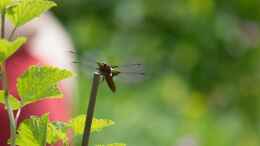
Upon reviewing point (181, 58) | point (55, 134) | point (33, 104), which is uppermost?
point (55, 134)

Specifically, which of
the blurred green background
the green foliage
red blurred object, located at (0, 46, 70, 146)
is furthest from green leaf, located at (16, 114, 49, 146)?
the blurred green background

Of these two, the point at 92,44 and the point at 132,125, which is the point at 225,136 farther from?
the point at 92,44

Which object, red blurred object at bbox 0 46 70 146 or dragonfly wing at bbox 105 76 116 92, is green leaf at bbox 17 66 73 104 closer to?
dragonfly wing at bbox 105 76 116 92

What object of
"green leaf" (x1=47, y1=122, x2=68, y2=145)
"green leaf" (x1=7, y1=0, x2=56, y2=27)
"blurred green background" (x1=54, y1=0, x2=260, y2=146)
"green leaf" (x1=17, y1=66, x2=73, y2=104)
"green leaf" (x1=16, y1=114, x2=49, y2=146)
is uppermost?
"green leaf" (x1=7, y1=0, x2=56, y2=27)

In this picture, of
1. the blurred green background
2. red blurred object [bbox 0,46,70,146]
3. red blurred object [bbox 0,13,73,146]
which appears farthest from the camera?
the blurred green background

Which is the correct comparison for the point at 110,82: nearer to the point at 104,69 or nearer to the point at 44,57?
the point at 104,69

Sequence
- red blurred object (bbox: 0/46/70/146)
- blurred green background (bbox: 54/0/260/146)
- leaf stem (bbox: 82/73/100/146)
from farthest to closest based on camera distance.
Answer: blurred green background (bbox: 54/0/260/146), red blurred object (bbox: 0/46/70/146), leaf stem (bbox: 82/73/100/146)

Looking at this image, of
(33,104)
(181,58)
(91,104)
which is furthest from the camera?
(181,58)

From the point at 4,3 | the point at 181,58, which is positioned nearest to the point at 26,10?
the point at 4,3
